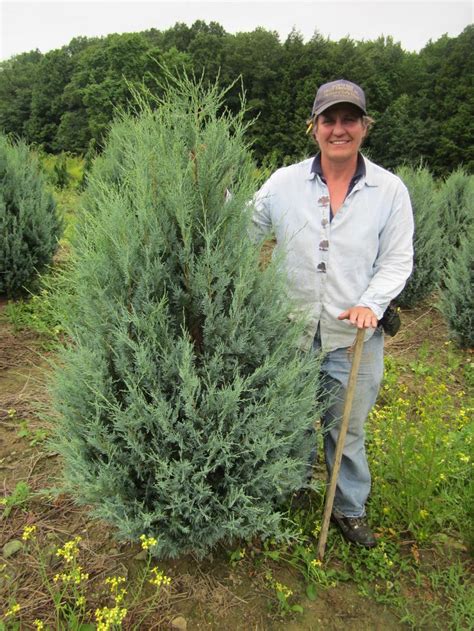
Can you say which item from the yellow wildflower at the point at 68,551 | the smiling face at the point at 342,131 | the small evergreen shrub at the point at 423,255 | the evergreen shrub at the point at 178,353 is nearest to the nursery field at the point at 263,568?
the yellow wildflower at the point at 68,551

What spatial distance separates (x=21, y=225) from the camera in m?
5.41

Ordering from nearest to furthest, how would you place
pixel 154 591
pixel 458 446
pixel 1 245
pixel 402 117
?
pixel 154 591 < pixel 458 446 < pixel 1 245 < pixel 402 117

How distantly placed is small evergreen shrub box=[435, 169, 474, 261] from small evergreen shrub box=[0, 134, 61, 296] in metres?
6.48

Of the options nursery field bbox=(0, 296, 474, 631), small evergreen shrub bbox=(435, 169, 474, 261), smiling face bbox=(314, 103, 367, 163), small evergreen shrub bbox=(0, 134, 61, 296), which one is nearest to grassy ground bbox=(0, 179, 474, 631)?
nursery field bbox=(0, 296, 474, 631)

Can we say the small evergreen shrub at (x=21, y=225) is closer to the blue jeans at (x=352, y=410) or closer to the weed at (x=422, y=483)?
the blue jeans at (x=352, y=410)

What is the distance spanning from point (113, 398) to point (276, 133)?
102ft

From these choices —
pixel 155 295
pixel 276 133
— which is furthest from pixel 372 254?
pixel 276 133

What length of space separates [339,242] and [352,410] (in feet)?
3.13

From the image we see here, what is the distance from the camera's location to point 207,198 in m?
1.93

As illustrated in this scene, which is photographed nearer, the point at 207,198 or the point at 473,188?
the point at 207,198

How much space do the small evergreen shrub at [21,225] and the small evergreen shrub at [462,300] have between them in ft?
17.3

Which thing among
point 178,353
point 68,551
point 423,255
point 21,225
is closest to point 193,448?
point 178,353

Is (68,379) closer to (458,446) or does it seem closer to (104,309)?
(104,309)

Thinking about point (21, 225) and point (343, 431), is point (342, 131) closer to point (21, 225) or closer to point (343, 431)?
point (343, 431)
